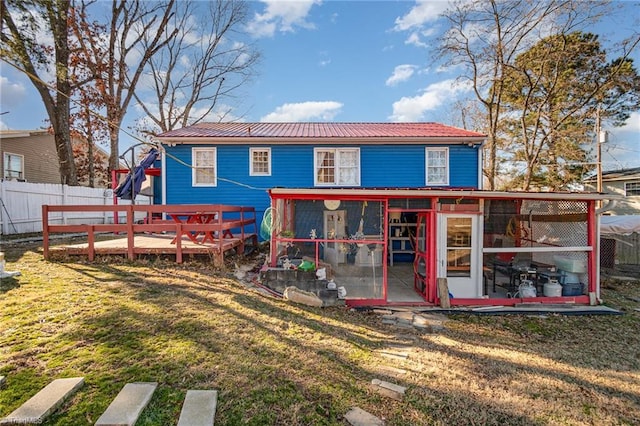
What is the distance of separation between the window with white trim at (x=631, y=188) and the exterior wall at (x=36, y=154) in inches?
1336

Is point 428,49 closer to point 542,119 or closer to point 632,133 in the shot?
point 542,119

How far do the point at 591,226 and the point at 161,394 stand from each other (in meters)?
8.01

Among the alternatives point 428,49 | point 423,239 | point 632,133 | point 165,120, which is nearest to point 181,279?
point 423,239

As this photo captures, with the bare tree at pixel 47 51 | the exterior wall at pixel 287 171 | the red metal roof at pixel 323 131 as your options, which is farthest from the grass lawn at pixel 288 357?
the bare tree at pixel 47 51

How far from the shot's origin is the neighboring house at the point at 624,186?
1688 centimetres

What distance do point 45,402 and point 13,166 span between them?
64.0ft

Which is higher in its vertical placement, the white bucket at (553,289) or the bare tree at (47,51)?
the bare tree at (47,51)

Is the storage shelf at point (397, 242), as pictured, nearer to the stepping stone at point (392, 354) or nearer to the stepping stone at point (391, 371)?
the stepping stone at point (392, 354)

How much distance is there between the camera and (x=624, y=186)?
17719 millimetres

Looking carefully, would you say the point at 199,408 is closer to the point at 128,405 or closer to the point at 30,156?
the point at 128,405

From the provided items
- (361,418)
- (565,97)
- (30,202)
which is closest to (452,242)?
(361,418)

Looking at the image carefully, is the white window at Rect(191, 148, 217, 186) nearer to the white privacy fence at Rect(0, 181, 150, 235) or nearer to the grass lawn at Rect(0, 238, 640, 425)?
the grass lawn at Rect(0, 238, 640, 425)

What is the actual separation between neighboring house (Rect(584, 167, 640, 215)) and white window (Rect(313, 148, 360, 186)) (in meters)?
16.8

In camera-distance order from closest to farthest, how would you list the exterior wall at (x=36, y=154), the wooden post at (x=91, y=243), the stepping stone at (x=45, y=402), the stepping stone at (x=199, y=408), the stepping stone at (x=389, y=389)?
the stepping stone at (x=45, y=402) < the stepping stone at (x=199, y=408) < the stepping stone at (x=389, y=389) < the wooden post at (x=91, y=243) < the exterior wall at (x=36, y=154)
